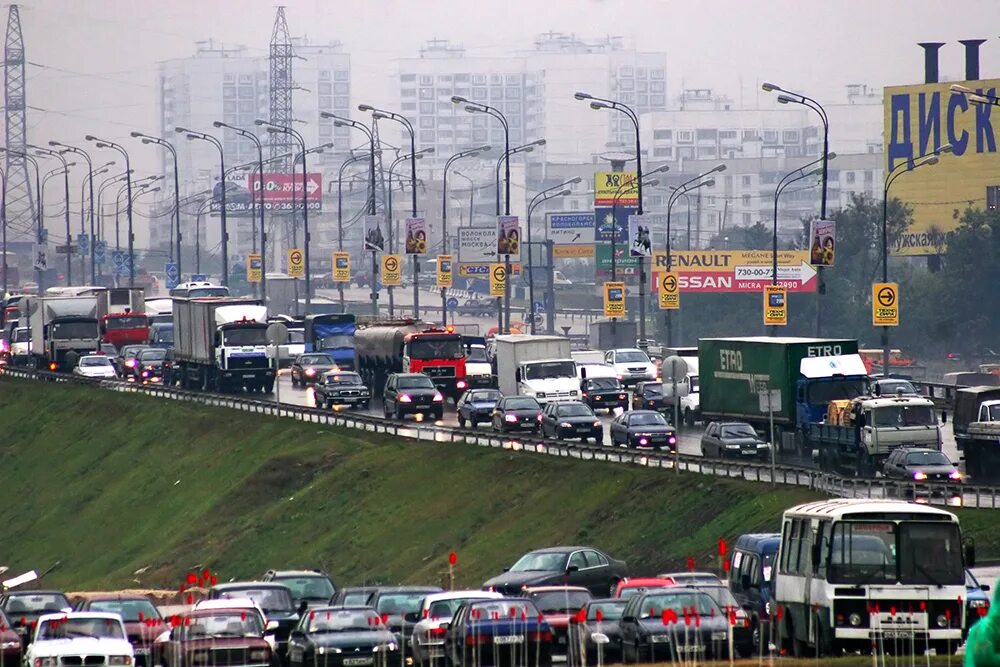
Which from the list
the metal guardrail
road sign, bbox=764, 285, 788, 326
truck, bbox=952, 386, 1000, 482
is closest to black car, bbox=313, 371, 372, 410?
the metal guardrail

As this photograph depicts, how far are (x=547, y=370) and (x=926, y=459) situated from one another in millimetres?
22352

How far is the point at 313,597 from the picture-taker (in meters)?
32.7

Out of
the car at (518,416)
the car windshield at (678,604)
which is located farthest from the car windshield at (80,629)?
the car at (518,416)

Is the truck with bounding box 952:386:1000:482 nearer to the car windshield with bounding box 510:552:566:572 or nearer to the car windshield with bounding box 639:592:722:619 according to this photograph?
A: the car windshield with bounding box 510:552:566:572

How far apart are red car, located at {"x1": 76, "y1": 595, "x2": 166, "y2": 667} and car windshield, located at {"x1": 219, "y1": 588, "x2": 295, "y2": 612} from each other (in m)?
1.18

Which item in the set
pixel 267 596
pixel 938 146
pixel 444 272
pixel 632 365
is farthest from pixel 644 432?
pixel 938 146

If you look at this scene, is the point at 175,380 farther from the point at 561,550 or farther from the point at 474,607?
the point at 474,607

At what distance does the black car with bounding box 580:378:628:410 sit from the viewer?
67.6 m

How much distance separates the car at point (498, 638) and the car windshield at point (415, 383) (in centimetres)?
4130

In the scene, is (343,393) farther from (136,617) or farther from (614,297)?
(136,617)

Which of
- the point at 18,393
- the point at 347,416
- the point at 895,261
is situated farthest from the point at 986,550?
the point at 895,261

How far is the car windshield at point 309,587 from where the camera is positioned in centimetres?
3278

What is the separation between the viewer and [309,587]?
33156 millimetres

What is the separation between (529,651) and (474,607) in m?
0.88
